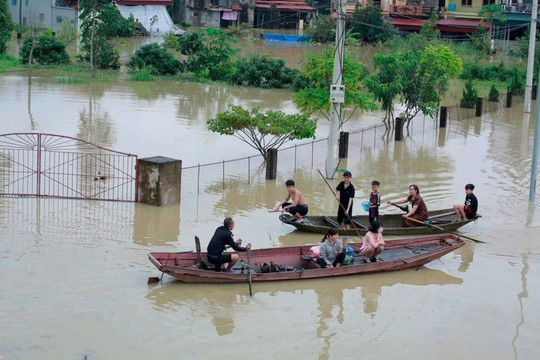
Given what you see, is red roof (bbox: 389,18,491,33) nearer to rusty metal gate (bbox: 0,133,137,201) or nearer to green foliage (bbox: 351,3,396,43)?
green foliage (bbox: 351,3,396,43)

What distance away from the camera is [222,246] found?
17609 mm

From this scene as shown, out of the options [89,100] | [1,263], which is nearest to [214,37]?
[89,100]

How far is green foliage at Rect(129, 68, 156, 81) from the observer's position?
174ft

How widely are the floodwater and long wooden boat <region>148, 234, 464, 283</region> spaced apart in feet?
0.72

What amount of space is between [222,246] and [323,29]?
65058 mm

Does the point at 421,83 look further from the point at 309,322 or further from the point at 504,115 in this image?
the point at 309,322

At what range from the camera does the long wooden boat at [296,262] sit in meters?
17.6

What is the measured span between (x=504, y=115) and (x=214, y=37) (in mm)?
18286

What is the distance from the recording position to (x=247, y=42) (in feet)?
269

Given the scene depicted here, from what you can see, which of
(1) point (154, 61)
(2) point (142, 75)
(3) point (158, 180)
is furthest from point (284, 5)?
(3) point (158, 180)

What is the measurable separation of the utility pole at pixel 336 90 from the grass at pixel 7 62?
29.9 meters

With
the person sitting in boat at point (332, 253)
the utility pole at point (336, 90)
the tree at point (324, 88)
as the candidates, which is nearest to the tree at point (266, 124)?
the utility pole at point (336, 90)

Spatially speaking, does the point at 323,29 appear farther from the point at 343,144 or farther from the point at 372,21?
the point at 343,144

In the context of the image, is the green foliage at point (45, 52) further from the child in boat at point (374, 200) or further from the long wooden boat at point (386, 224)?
the child in boat at point (374, 200)
